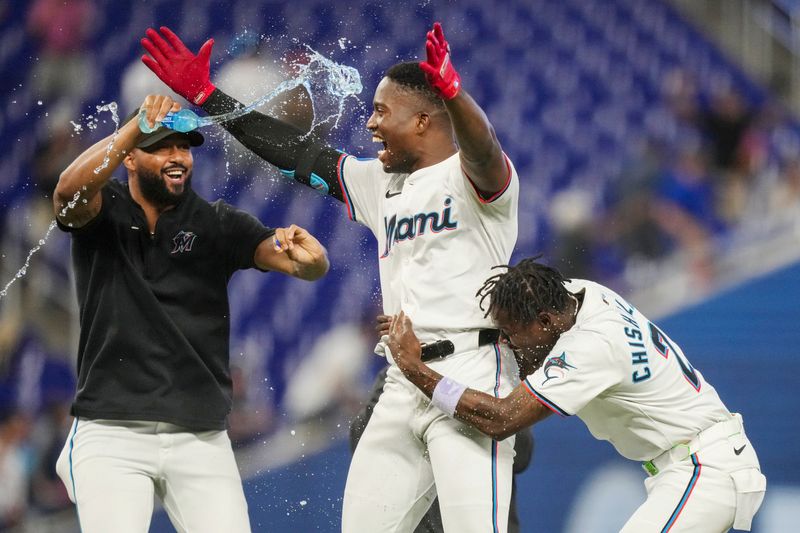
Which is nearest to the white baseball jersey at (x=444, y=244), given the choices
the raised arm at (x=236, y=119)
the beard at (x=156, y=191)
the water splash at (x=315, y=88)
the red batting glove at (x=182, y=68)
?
the raised arm at (x=236, y=119)

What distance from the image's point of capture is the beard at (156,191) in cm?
393

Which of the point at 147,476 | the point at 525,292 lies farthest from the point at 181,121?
the point at 525,292

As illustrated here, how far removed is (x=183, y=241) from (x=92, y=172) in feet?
1.48

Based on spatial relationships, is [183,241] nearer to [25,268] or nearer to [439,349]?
[439,349]

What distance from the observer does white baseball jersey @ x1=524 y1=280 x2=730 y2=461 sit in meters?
3.58

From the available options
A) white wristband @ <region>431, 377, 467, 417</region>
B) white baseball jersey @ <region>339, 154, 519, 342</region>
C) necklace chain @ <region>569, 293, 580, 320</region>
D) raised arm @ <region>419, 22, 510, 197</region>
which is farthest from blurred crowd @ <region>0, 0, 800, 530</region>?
raised arm @ <region>419, 22, 510, 197</region>

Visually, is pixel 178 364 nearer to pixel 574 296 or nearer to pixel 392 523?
pixel 392 523

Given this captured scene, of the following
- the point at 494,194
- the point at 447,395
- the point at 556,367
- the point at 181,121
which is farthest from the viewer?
the point at 181,121

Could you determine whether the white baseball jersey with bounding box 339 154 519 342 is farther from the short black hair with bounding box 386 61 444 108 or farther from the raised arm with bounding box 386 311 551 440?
the short black hair with bounding box 386 61 444 108

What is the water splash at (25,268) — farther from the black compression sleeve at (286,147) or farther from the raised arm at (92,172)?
the raised arm at (92,172)

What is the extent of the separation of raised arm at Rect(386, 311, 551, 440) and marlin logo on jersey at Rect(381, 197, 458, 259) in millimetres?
279

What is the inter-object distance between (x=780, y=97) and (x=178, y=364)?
465cm

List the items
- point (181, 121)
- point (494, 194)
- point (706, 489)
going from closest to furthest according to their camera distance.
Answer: point (494, 194) < point (706, 489) < point (181, 121)

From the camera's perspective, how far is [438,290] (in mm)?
3516
